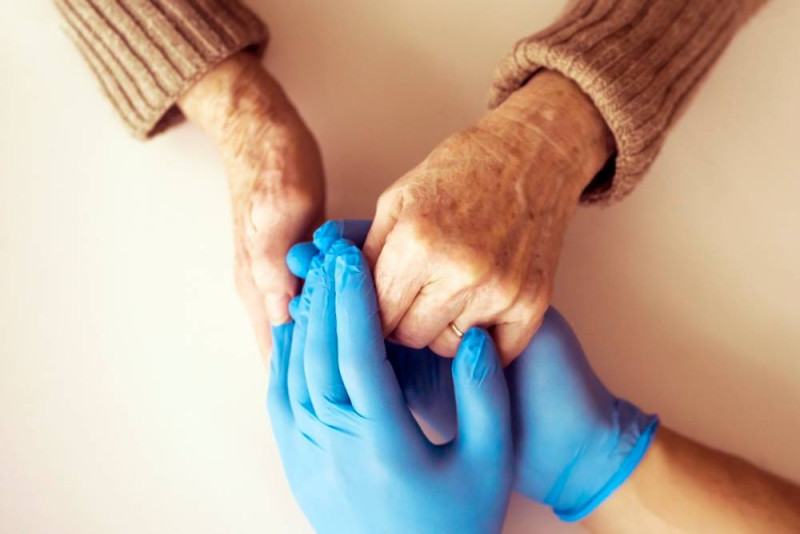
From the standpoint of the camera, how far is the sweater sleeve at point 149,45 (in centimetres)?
81

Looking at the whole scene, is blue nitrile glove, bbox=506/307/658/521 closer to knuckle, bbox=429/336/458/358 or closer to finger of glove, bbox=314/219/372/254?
knuckle, bbox=429/336/458/358

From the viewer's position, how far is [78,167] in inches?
34.2

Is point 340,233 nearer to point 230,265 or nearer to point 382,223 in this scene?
point 382,223

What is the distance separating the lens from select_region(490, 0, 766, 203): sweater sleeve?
74cm

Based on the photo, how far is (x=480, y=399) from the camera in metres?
0.65

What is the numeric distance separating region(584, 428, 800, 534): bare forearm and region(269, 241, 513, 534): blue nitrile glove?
0.16 meters

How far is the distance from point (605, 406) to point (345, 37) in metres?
0.66

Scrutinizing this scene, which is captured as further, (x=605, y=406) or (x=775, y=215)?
(x=775, y=215)

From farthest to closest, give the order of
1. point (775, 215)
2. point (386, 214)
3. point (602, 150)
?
point (775, 215)
point (602, 150)
point (386, 214)

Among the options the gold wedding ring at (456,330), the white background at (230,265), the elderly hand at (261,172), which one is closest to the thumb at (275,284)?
the elderly hand at (261,172)

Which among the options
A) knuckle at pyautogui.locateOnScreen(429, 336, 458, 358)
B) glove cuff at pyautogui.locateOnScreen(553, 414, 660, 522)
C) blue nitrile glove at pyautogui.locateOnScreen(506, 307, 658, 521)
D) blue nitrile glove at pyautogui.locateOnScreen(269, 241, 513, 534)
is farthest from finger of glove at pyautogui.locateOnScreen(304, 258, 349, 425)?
glove cuff at pyautogui.locateOnScreen(553, 414, 660, 522)

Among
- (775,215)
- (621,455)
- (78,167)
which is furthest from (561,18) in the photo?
(78,167)

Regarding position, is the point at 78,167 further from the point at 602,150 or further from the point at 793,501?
the point at 793,501

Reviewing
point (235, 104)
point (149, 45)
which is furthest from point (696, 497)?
point (149, 45)
